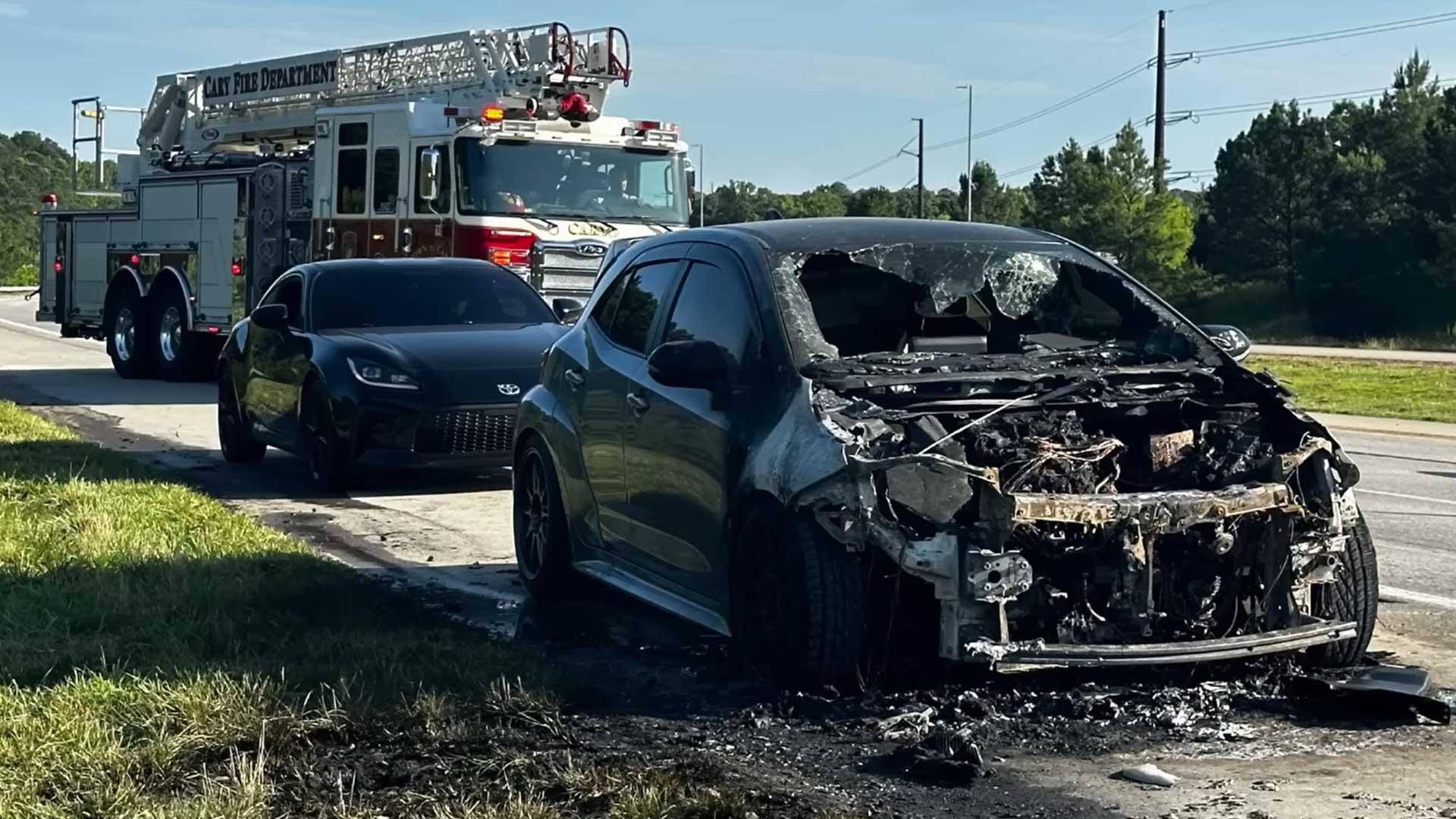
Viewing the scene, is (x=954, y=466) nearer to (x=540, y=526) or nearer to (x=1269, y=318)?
(x=540, y=526)

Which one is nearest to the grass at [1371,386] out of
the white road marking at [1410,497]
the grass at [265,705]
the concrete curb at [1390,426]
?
the concrete curb at [1390,426]

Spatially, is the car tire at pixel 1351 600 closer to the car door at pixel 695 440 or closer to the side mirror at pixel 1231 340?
the side mirror at pixel 1231 340

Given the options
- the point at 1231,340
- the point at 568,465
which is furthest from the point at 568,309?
the point at 1231,340

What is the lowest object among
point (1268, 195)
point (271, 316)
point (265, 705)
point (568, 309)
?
point (265, 705)

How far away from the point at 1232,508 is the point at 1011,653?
2.87 ft

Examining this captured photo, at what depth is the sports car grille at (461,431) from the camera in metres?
12.2

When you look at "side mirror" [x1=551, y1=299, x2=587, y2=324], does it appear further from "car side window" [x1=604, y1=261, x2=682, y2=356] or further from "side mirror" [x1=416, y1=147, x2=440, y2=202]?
"side mirror" [x1=416, y1=147, x2=440, y2=202]

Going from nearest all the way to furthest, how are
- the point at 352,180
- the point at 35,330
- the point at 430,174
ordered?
the point at 430,174
the point at 352,180
the point at 35,330

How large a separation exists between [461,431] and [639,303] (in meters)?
4.45

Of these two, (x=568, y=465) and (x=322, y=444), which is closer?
(x=568, y=465)

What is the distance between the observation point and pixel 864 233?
7.48 meters

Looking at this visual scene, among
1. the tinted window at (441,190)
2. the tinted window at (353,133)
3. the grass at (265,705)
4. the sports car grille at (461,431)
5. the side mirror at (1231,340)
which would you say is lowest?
the grass at (265,705)

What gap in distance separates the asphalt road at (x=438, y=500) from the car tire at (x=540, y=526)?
0.20 meters

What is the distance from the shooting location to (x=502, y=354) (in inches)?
503
